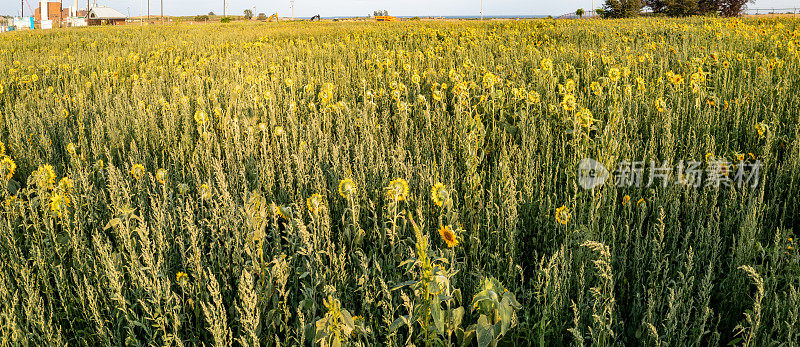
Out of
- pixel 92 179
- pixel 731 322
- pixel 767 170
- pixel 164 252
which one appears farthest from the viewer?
pixel 92 179

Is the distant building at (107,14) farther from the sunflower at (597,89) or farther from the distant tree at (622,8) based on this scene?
the sunflower at (597,89)

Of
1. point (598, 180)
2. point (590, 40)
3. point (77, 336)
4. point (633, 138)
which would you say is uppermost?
point (590, 40)

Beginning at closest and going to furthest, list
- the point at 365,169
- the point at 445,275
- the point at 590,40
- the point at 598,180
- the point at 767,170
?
the point at 445,275 → the point at 598,180 → the point at 767,170 → the point at 365,169 → the point at 590,40

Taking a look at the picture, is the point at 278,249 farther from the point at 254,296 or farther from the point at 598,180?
the point at 598,180

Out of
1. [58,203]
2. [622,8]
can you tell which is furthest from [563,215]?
[622,8]

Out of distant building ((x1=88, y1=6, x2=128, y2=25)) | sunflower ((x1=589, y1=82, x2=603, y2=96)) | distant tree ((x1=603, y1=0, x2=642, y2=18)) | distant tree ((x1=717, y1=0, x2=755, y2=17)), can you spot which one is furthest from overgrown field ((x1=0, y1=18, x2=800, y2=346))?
distant building ((x1=88, y1=6, x2=128, y2=25))

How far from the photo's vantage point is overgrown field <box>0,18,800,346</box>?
5.07 ft

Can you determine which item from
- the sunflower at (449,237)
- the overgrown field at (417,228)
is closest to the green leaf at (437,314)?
the overgrown field at (417,228)

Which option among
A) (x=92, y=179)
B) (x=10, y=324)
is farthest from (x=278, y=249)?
(x=92, y=179)

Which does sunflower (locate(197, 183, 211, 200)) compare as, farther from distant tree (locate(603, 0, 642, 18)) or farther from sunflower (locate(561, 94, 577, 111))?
distant tree (locate(603, 0, 642, 18))

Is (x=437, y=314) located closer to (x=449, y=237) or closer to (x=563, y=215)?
(x=449, y=237)

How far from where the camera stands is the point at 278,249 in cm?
194

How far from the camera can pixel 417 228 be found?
1.29 metres

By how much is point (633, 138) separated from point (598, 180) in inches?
41.8
